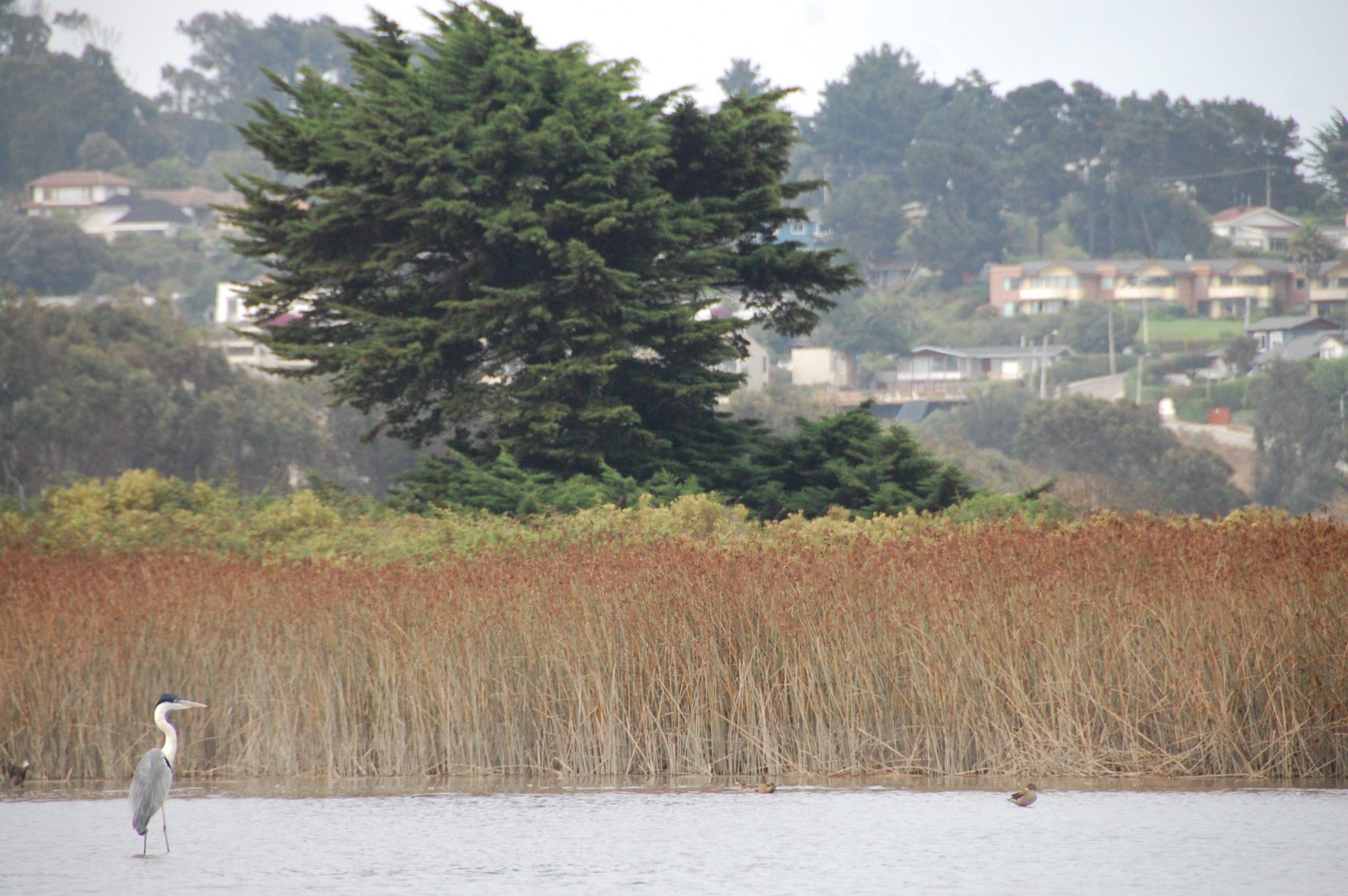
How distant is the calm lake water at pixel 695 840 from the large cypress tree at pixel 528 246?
11.4 meters

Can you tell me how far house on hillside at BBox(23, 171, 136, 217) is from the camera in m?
135

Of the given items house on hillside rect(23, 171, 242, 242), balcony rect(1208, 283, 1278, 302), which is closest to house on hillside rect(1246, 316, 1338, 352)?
balcony rect(1208, 283, 1278, 302)

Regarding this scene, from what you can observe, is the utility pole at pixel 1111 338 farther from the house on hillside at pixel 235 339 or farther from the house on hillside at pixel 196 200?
the house on hillside at pixel 196 200

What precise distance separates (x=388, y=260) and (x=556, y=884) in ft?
50.8

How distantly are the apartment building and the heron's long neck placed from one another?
106 metres

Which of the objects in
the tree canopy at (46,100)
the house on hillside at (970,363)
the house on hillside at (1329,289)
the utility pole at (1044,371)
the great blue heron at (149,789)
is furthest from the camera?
the tree canopy at (46,100)

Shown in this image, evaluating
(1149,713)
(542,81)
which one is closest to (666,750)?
(1149,713)

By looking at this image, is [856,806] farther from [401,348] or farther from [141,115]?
[141,115]

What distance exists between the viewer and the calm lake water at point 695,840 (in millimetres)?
8656

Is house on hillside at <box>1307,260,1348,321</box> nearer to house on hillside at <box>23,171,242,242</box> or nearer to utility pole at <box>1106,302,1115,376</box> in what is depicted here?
utility pole at <box>1106,302,1115,376</box>

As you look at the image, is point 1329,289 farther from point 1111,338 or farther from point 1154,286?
point 1111,338

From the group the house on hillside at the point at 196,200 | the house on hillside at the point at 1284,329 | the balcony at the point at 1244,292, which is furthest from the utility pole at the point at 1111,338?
the house on hillside at the point at 196,200

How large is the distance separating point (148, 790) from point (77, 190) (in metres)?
136

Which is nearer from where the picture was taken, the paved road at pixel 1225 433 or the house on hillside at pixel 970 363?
the paved road at pixel 1225 433
